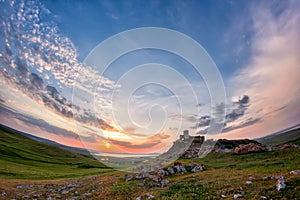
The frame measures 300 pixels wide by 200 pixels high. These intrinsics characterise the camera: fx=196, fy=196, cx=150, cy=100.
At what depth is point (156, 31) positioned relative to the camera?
44.4 meters

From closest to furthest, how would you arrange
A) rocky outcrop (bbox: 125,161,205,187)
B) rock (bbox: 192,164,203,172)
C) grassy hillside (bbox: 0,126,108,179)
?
1. rocky outcrop (bbox: 125,161,205,187)
2. rock (bbox: 192,164,203,172)
3. grassy hillside (bbox: 0,126,108,179)

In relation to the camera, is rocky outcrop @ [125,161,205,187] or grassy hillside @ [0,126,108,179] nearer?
rocky outcrop @ [125,161,205,187]

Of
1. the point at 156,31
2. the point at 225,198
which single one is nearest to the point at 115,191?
the point at 225,198

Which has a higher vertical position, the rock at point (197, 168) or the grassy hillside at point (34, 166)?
the grassy hillside at point (34, 166)

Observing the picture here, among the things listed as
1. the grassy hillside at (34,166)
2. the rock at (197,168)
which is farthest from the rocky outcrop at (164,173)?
the grassy hillside at (34,166)

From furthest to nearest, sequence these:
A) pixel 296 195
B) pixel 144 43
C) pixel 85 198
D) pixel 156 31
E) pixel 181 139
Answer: pixel 181 139
pixel 156 31
pixel 144 43
pixel 85 198
pixel 296 195

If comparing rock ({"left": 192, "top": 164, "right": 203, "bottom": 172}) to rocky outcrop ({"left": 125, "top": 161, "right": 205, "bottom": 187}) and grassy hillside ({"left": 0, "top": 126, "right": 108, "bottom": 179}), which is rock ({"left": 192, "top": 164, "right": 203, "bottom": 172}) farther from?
grassy hillside ({"left": 0, "top": 126, "right": 108, "bottom": 179})

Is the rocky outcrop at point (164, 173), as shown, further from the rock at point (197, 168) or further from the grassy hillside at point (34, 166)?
the grassy hillside at point (34, 166)

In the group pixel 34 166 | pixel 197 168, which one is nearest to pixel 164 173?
pixel 197 168

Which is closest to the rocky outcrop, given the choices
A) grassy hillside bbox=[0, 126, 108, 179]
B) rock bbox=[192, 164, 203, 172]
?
rock bbox=[192, 164, 203, 172]

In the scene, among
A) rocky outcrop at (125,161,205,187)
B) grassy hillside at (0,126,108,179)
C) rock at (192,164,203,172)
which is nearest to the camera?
rocky outcrop at (125,161,205,187)

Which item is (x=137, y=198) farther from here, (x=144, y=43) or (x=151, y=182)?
(x=144, y=43)

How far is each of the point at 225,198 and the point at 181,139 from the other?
10507 centimetres

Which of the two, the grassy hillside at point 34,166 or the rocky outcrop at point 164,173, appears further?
the grassy hillside at point 34,166
